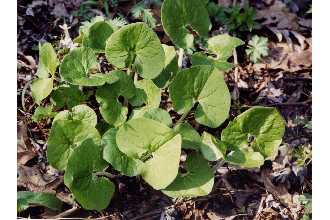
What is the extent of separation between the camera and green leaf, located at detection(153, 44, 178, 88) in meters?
2.63

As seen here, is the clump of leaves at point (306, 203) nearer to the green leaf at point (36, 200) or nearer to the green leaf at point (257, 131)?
the green leaf at point (257, 131)

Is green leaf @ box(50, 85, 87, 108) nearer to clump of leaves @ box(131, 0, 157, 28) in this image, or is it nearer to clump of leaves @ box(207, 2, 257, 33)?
clump of leaves @ box(131, 0, 157, 28)

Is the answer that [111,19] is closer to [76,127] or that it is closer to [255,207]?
[76,127]

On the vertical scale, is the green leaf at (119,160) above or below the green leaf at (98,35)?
below

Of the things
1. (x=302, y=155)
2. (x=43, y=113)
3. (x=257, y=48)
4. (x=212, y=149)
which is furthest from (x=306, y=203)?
(x=43, y=113)

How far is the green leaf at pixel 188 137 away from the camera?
8.07ft

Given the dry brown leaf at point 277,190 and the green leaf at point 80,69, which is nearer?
the green leaf at point 80,69

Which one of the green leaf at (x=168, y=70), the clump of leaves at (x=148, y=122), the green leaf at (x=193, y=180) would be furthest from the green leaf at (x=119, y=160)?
the green leaf at (x=168, y=70)

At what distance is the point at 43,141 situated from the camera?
2.82 m

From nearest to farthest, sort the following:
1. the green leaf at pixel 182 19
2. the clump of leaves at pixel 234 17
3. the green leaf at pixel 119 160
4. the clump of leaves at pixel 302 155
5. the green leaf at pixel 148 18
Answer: the green leaf at pixel 119 160
the green leaf at pixel 182 19
the clump of leaves at pixel 302 155
the green leaf at pixel 148 18
the clump of leaves at pixel 234 17

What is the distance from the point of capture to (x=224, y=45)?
8.93ft

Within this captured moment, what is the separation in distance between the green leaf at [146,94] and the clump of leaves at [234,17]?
31.6 inches

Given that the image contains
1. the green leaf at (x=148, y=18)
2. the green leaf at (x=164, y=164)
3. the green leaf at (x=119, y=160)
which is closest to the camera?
the green leaf at (x=164, y=164)

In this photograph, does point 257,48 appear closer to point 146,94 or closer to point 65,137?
point 146,94
